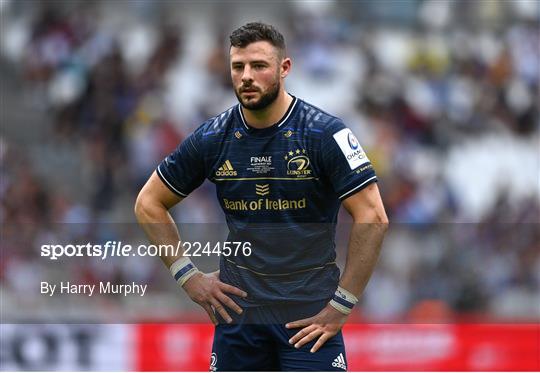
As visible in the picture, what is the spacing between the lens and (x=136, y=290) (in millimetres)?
8062

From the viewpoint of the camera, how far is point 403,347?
26.8 ft

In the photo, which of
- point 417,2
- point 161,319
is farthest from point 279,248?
point 417,2

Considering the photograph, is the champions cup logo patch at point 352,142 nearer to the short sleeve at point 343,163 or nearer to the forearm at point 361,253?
the short sleeve at point 343,163

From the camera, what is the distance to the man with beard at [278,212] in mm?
5000

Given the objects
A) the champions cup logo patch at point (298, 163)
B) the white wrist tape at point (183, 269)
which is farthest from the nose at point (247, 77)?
the white wrist tape at point (183, 269)

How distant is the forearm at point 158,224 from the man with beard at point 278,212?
0.46 ft

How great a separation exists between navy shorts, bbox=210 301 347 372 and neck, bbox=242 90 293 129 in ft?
2.76

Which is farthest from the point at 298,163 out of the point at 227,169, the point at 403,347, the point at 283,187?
the point at 403,347

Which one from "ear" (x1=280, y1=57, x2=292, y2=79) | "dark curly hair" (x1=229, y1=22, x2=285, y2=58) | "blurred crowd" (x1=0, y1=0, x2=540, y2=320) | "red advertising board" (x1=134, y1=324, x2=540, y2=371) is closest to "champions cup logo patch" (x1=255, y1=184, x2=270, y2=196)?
"ear" (x1=280, y1=57, x2=292, y2=79)

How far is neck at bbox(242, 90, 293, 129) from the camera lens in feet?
16.6

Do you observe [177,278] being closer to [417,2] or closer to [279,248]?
[279,248]

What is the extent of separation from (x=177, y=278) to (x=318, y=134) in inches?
39.9

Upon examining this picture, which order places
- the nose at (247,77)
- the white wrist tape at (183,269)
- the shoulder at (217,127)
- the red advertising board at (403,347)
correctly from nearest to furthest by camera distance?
the nose at (247,77)
the shoulder at (217,127)
the white wrist tape at (183,269)
the red advertising board at (403,347)

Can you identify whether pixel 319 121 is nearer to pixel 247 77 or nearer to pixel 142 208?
pixel 247 77
